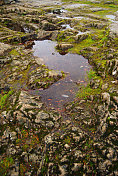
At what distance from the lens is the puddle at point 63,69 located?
14946 millimetres

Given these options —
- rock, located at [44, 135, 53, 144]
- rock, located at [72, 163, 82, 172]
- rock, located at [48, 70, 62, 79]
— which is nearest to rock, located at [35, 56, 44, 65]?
rock, located at [48, 70, 62, 79]

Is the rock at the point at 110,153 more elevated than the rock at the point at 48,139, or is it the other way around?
the rock at the point at 110,153

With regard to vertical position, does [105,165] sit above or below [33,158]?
above

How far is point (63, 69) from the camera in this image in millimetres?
20203

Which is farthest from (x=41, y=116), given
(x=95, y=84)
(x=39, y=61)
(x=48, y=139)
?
(x=39, y=61)

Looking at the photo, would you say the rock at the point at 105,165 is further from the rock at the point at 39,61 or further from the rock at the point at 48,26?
the rock at the point at 48,26

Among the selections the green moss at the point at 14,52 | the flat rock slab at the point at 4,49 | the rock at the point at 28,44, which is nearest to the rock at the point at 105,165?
the green moss at the point at 14,52

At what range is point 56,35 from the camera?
33031mm

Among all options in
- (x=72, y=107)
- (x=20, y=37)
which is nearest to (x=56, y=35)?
(x=20, y=37)

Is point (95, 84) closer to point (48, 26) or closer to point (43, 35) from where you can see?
point (43, 35)

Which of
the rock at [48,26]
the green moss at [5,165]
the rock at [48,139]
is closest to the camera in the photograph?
the green moss at [5,165]

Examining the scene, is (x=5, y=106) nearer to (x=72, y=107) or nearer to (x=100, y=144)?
(x=72, y=107)

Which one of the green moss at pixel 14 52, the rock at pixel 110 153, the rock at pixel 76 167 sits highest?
the green moss at pixel 14 52

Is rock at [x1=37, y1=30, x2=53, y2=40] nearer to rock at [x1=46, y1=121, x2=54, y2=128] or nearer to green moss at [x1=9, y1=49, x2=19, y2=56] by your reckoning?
green moss at [x1=9, y1=49, x2=19, y2=56]
